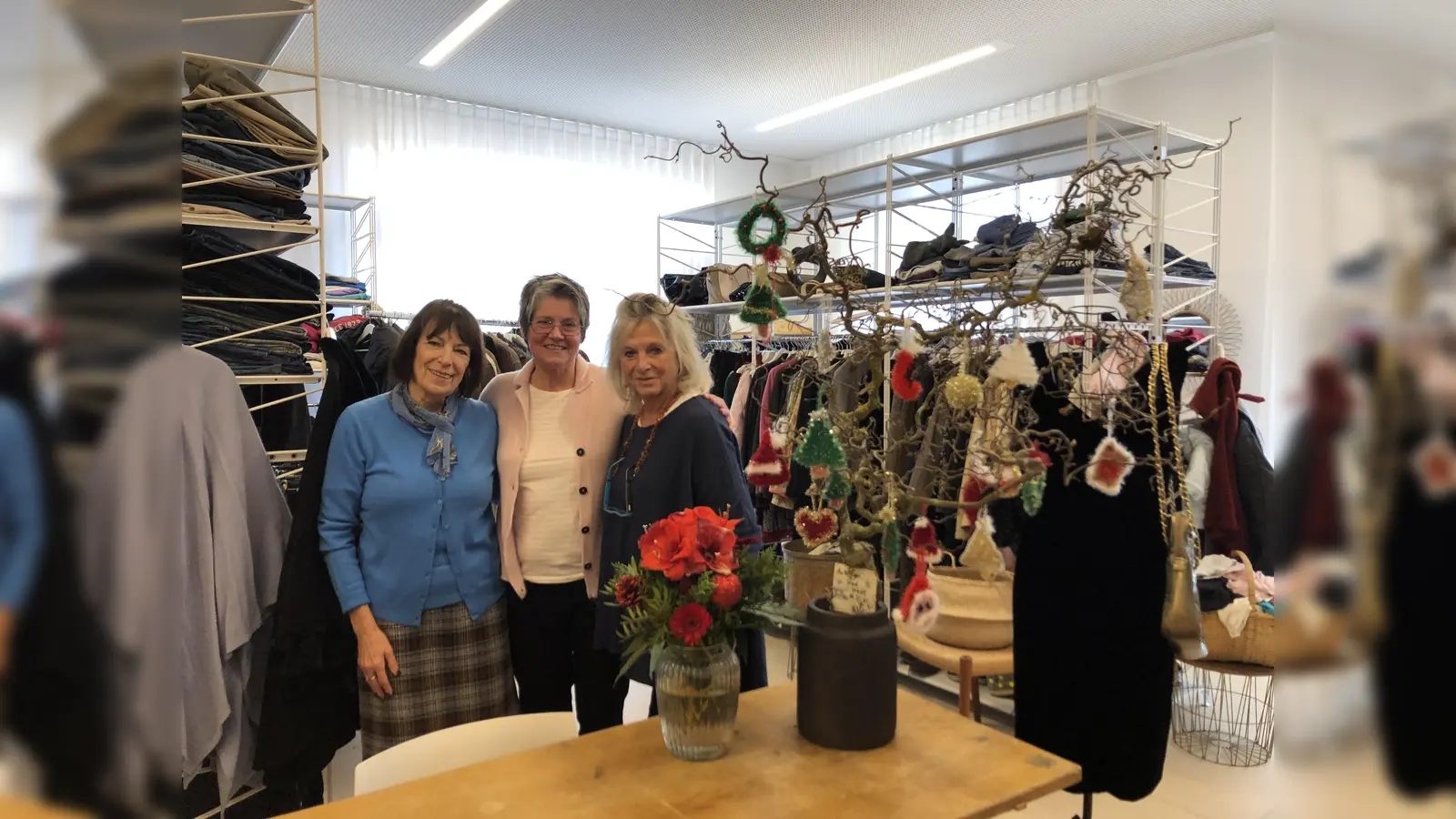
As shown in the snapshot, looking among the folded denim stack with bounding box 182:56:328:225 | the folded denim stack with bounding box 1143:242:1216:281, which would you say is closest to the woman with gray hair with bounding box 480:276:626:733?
the folded denim stack with bounding box 182:56:328:225

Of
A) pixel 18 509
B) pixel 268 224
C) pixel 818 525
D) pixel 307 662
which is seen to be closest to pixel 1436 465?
pixel 18 509

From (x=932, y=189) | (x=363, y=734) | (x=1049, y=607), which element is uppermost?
(x=932, y=189)

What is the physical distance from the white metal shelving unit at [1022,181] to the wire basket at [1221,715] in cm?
120

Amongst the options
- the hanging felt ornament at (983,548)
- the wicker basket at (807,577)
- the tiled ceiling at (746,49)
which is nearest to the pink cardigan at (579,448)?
the wicker basket at (807,577)

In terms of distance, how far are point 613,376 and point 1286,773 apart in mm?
1915

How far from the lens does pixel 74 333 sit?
0.32ft

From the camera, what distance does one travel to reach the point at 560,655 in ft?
6.30

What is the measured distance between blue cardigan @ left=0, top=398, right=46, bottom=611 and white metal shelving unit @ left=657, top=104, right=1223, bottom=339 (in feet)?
5.31

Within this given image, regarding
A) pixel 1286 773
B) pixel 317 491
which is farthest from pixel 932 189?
pixel 1286 773

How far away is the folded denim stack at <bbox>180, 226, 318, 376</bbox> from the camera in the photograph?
1.74 metres

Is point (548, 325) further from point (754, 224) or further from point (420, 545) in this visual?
point (754, 224)

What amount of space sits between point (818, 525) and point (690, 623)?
0.23 m

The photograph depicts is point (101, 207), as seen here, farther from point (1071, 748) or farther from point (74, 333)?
point (1071, 748)

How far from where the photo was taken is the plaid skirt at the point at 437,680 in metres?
1.74
